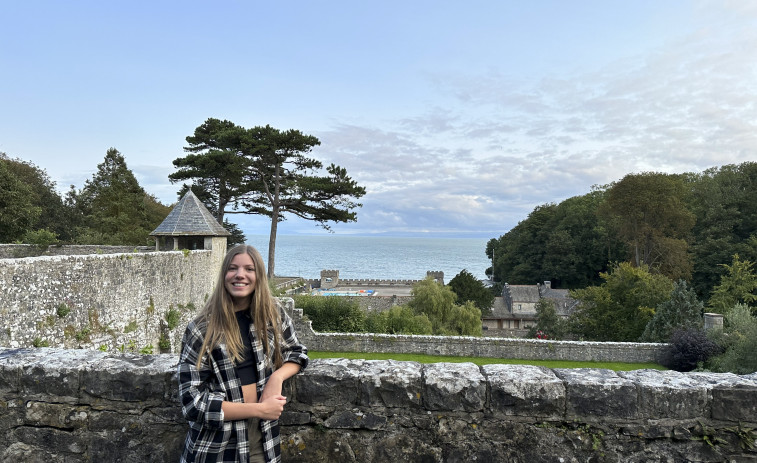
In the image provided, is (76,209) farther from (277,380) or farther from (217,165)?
(277,380)

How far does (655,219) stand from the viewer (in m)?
34.2

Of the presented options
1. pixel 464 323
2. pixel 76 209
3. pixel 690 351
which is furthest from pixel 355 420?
pixel 76 209

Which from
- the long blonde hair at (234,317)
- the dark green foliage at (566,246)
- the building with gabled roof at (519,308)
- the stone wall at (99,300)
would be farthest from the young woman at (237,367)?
the dark green foliage at (566,246)

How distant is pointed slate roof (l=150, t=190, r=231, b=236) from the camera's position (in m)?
17.2

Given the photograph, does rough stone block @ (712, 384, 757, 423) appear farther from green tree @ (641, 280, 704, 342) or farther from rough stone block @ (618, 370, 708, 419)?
green tree @ (641, 280, 704, 342)

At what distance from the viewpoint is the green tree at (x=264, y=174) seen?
82.7ft

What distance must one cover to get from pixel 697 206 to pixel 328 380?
4581 centimetres

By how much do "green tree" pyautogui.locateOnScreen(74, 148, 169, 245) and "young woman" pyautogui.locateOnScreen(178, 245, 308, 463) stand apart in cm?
2626

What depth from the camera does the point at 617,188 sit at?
34.7 metres

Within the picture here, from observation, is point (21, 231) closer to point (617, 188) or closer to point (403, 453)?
point (403, 453)

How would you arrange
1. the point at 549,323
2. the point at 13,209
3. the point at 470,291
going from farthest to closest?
the point at 470,291 → the point at 549,323 → the point at 13,209

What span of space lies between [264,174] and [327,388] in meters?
25.9

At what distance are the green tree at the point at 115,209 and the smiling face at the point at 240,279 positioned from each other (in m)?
26.2

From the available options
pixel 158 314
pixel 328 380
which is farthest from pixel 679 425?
pixel 158 314
